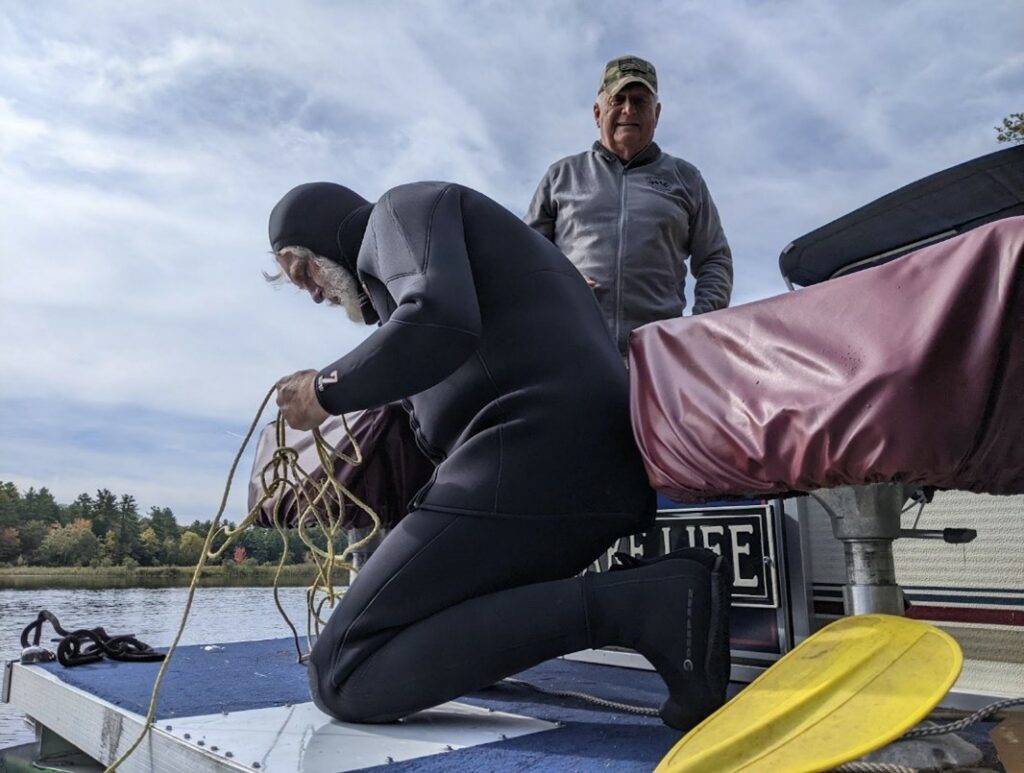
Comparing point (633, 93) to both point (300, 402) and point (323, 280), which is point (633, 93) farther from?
point (300, 402)

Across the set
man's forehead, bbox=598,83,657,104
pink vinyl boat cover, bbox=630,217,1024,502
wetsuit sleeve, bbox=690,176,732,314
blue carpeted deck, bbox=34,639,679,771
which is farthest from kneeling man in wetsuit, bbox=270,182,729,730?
man's forehead, bbox=598,83,657,104

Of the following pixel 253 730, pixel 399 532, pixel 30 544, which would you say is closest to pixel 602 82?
pixel 399 532

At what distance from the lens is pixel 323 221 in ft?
6.21

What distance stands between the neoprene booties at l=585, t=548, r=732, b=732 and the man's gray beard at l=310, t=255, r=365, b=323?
95 centimetres

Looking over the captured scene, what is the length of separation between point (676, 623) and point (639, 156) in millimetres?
1975

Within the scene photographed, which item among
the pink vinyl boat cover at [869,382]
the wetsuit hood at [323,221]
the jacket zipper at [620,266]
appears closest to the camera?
the pink vinyl boat cover at [869,382]

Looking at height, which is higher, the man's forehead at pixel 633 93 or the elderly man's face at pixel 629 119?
the man's forehead at pixel 633 93

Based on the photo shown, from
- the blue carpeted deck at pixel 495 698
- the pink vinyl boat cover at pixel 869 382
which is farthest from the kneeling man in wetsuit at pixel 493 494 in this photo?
the pink vinyl boat cover at pixel 869 382

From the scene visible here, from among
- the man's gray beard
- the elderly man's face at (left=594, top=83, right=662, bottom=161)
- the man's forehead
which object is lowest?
the man's gray beard

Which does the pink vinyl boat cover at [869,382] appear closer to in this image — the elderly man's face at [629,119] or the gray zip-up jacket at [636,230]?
the gray zip-up jacket at [636,230]

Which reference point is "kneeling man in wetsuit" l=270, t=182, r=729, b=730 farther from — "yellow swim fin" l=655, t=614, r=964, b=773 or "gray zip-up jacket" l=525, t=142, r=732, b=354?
"gray zip-up jacket" l=525, t=142, r=732, b=354

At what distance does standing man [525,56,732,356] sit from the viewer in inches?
108

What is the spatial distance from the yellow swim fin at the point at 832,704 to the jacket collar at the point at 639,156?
2.02 m

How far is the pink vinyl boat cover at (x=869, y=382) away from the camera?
0.96 metres
